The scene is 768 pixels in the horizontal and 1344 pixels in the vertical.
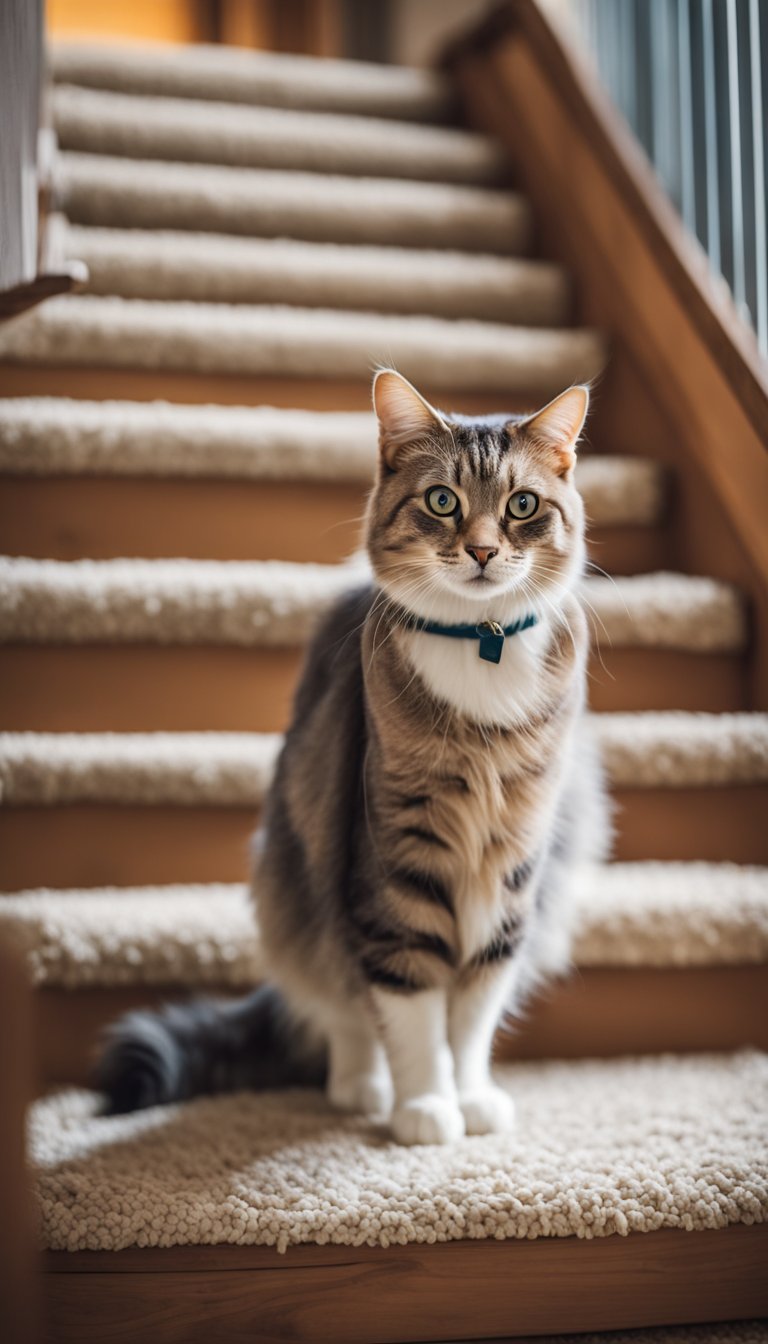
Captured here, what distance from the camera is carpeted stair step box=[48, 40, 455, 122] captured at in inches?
102

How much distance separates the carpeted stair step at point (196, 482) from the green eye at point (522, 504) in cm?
60

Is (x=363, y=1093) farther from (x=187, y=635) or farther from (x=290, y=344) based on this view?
(x=290, y=344)

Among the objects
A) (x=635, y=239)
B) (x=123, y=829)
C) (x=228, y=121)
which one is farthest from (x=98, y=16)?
(x=123, y=829)

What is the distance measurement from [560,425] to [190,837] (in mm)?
748

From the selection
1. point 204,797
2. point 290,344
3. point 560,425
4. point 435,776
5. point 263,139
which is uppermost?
point 263,139

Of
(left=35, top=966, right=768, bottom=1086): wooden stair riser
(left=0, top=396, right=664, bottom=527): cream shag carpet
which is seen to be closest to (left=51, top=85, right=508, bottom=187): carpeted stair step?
(left=0, top=396, right=664, bottom=527): cream shag carpet

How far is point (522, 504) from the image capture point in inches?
45.6

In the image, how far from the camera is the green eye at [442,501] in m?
1.15

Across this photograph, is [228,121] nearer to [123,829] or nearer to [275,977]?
[123,829]

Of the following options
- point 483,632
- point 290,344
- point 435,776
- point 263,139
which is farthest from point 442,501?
point 263,139

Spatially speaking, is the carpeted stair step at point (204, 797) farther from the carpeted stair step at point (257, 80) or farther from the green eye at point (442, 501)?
the carpeted stair step at point (257, 80)

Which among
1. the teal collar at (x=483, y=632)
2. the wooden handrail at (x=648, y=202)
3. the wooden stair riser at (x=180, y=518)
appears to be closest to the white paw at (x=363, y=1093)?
the teal collar at (x=483, y=632)

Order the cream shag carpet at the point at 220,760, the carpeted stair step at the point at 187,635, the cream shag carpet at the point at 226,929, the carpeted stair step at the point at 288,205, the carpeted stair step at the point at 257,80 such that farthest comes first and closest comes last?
the carpeted stair step at the point at 257,80, the carpeted stair step at the point at 288,205, the carpeted stair step at the point at 187,635, the cream shag carpet at the point at 220,760, the cream shag carpet at the point at 226,929

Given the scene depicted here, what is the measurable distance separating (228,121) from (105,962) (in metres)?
1.86
